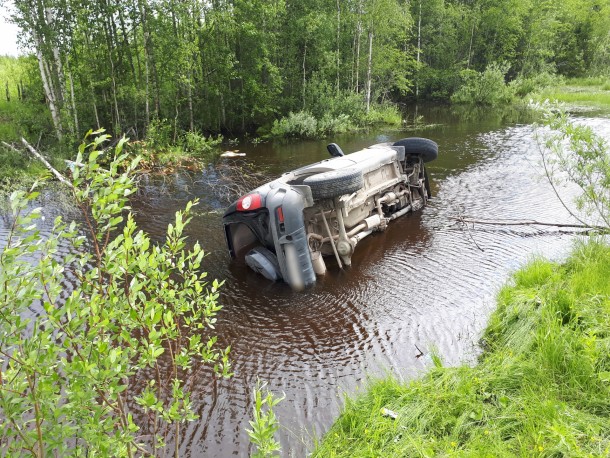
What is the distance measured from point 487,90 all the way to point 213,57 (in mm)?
18799


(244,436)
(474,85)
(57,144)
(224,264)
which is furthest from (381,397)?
(474,85)

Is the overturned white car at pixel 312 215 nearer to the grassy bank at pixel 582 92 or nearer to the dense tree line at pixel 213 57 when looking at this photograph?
the dense tree line at pixel 213 57

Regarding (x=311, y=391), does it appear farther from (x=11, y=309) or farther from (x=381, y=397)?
(x=11, y=309)

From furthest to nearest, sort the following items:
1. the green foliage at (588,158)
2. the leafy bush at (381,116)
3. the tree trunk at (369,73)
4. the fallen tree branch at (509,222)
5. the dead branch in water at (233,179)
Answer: the tree trunk at (369,73) < the leafy bush at (381,116) < the dead branch in water at (233,179) < the fallen tree branch at (509,222) < the green foliage at (588,158)

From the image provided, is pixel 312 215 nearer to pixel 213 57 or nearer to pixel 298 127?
pixel 298 127

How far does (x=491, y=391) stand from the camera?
11.7 feet

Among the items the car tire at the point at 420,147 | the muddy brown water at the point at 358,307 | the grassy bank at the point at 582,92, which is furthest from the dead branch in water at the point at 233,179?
the grassy bank at the point at 582,92

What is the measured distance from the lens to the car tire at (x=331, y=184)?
246 inches

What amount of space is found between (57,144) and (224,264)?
10348 mm

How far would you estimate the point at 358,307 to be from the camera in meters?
5.76

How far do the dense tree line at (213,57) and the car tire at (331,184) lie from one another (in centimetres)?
1136

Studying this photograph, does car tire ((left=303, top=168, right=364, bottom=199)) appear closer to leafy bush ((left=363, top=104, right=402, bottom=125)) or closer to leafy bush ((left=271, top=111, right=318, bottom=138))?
leafy bush ((left=271, top=111, right=318, bottom=138))

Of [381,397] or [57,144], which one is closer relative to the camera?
[381,397]

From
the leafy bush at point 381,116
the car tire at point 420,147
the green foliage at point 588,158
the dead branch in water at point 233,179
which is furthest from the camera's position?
the leafy bush at point 381,116
